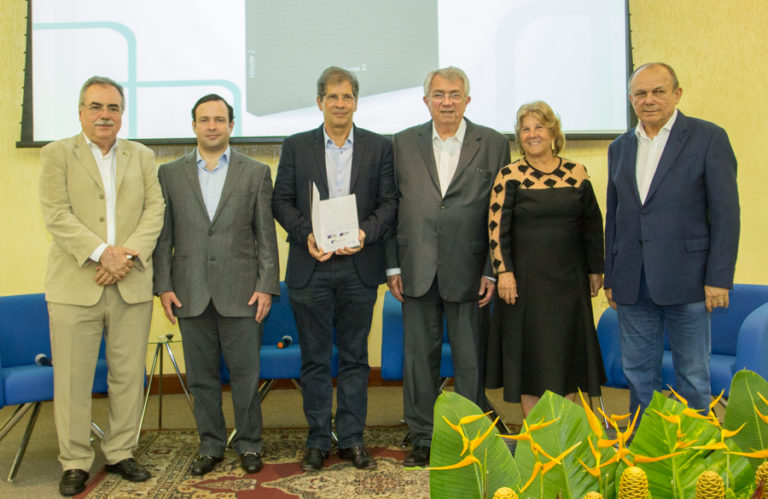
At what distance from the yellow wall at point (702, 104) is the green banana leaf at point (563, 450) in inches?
160

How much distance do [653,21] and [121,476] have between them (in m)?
4.24

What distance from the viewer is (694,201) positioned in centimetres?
261

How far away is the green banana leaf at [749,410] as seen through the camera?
58cm

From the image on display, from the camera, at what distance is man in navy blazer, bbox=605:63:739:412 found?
2.56 metres

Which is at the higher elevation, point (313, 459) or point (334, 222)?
point (334, 222)

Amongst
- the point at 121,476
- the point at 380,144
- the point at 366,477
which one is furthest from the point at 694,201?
the point at 121,476

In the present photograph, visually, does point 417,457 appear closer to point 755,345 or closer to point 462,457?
point 755,345

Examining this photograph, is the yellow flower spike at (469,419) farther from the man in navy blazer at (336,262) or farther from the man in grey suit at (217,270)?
the man in grey suit at (217,270)

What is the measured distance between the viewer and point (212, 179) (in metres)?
3.07

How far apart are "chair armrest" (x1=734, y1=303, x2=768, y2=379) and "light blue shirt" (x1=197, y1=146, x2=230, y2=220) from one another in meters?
2.38

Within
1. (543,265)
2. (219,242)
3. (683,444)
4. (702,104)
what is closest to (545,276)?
(543,265)

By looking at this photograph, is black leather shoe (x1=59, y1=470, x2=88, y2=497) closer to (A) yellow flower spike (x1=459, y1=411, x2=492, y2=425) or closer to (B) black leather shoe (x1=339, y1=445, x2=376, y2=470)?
(B) black leather shoe (x1=339, y1=445, x2=376, y2=470)

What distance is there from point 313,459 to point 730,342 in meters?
2.18

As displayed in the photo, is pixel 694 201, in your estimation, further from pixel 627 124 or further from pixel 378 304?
pixel 378 304
